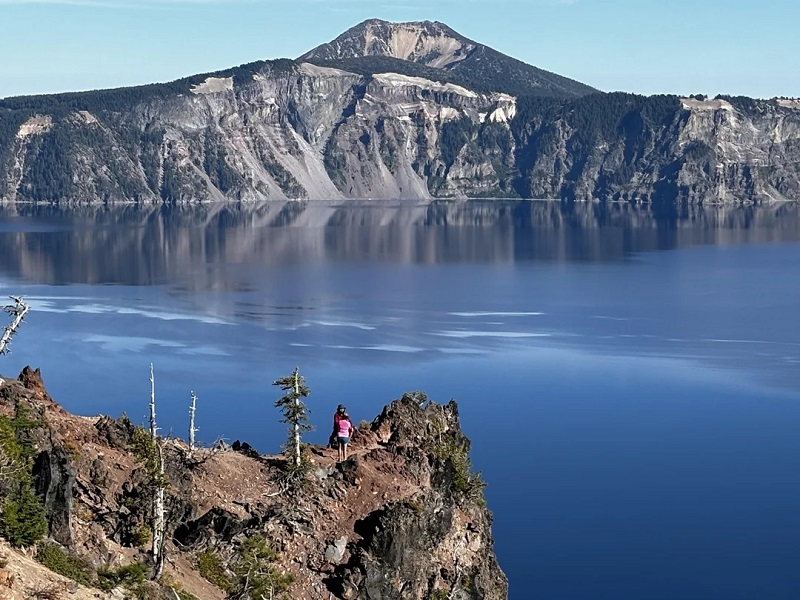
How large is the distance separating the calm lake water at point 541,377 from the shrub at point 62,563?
2645 centimetres

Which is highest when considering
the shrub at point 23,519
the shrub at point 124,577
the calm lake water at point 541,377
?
the shrub at point 23,519

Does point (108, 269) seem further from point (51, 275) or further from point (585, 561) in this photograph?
point (585, 561)

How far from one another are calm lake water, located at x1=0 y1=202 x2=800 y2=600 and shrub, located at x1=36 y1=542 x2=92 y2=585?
26.5m

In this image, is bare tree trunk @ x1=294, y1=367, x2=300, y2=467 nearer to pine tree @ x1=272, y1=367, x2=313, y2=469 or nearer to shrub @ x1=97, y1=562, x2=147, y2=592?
pine tree @ x1=272, y1=367, x2=313, y2=469

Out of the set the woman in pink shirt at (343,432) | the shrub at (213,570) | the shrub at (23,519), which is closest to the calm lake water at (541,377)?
the woman in pink shirt at (343,432)

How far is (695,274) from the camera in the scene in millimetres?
166625

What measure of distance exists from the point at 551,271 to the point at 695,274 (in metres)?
18.1

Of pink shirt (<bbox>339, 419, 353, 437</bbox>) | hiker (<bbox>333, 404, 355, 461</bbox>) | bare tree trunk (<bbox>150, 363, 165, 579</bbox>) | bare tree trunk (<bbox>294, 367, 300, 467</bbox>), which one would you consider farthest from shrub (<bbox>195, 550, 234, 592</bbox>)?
pink shirt (<bbox>339, 419, 353, 437</bbox>)

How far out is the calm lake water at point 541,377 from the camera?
54969mm

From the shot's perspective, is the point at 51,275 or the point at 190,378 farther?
the point at 51,275

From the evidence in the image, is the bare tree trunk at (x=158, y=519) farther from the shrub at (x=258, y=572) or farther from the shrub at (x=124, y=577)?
the shrub at (x=258, y=572)

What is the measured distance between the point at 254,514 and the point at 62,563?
19.6ft

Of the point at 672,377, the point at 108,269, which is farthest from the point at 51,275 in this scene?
the point at 672,377

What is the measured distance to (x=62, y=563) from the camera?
2672cm
